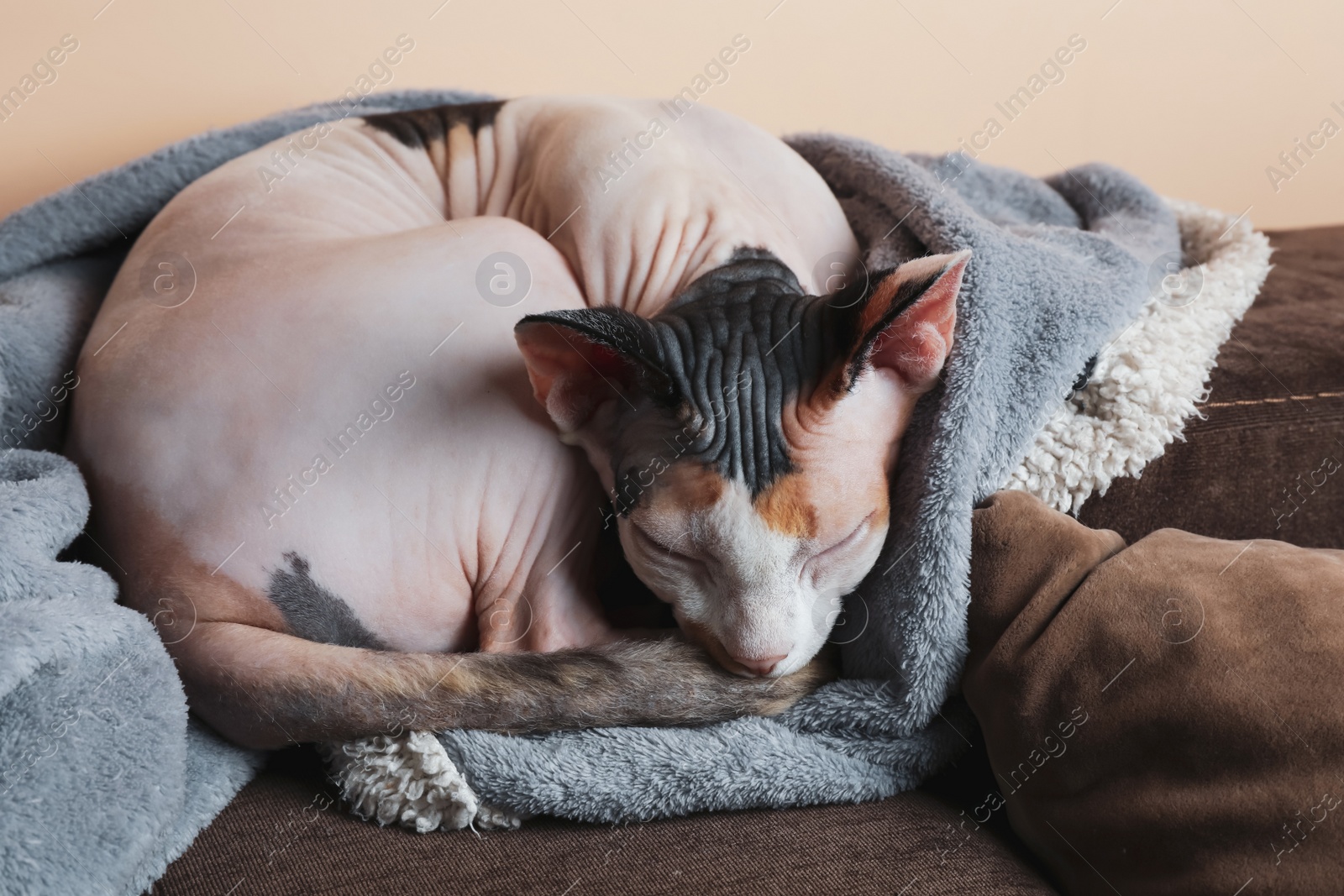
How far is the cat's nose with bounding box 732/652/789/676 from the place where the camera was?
988 millimetres

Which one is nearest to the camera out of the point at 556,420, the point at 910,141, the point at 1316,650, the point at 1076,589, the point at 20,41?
the point at 1316,650

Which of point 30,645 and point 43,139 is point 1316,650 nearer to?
point 30,645

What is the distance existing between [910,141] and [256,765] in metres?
1.72

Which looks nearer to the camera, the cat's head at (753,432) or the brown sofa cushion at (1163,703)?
the brown sofa cushion at (1163,703)

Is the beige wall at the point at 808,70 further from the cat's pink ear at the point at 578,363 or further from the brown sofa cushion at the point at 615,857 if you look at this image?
the brown sofa cushion at the point at 615,857

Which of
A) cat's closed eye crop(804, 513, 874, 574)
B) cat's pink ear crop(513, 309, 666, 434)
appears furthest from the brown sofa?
cat's pink ear crop(513, 309, 666, 434)

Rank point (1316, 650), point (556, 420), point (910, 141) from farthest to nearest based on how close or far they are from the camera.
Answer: point (910, 141)
point (556, 420)
point (1316, 650)

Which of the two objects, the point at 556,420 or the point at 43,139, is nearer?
the point at 556,420

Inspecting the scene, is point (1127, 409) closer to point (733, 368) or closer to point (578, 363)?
point (733, 368)

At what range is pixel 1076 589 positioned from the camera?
0.97 meters

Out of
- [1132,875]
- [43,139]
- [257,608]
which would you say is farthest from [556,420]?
[43,139]

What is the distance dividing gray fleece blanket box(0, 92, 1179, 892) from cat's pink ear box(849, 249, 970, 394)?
0.04 meters

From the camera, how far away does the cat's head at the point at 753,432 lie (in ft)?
3.21

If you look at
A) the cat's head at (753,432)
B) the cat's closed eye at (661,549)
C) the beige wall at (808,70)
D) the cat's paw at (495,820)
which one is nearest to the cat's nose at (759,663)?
the cat's head at (753,432)
